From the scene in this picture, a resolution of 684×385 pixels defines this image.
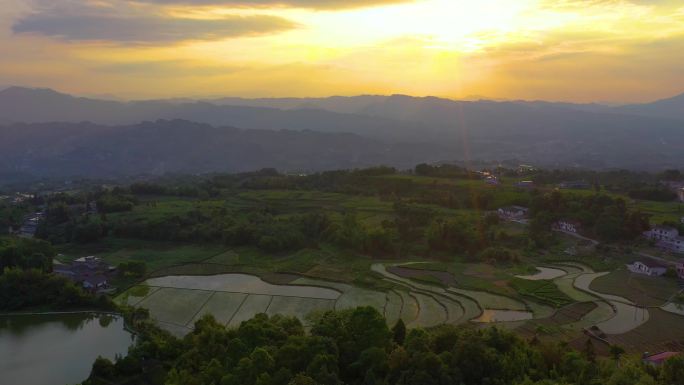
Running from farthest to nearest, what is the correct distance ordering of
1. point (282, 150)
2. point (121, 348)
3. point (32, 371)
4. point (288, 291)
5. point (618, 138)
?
point (618, 138), point (282, 150), point (288, 291), point (121, 348), point (32, 371)

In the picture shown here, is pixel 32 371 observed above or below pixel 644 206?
below

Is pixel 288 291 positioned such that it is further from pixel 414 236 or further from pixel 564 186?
pixel 564 186

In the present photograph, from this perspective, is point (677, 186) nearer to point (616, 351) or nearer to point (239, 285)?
point (616, 351)

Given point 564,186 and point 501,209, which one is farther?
point 564,186

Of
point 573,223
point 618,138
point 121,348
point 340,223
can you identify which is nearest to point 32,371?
point 121,348

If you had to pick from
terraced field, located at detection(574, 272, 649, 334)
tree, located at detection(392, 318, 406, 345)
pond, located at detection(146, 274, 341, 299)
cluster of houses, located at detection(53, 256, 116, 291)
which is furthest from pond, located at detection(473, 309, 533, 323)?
cluster of houses, located at detection(53, 256, 116, 291)

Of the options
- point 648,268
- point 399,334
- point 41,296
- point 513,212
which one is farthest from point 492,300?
point 41,296

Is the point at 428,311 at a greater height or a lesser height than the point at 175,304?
greater
